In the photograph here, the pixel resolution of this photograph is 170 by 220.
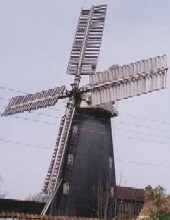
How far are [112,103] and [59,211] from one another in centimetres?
540

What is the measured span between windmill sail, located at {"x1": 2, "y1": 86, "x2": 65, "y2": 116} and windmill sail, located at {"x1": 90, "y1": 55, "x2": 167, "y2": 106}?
5.55 feet

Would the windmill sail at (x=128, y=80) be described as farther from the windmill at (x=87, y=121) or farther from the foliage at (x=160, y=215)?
the foliage at (x=160, y=215)

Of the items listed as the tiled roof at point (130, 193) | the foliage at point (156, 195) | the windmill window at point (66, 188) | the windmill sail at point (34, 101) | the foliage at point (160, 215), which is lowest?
the foliage at point (160, 215)

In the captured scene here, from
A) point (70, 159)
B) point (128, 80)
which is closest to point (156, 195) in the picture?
point (70, 159)

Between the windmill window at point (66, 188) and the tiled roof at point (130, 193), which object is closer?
the windmill window at point (66, 188)

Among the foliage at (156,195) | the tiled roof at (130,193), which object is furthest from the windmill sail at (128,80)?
the tiled roof at (130,193)

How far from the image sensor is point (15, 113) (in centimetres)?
1942

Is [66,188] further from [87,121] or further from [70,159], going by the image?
[87,121]

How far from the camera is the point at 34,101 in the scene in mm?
18703

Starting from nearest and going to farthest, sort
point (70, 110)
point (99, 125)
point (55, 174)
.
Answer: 1. point (55, 174)
2. point (70, 110)
3. point (99, 125)

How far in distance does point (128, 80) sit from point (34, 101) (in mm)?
4623

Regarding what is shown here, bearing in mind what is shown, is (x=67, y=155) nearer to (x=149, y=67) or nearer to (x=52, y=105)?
(x=52, y=105)

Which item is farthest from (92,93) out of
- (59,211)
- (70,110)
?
(59,211)

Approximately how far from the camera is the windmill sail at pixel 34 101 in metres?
17.8
